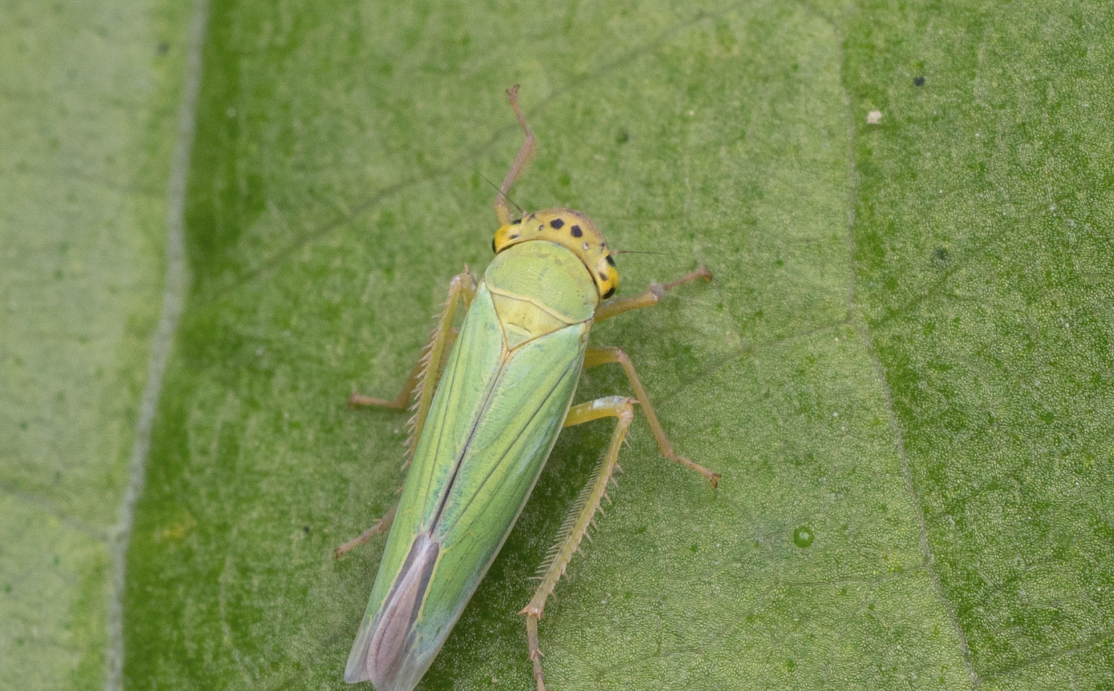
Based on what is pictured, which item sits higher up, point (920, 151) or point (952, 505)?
point (920, 151)

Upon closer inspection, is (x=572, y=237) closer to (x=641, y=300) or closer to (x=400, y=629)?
(x=641, y=300)

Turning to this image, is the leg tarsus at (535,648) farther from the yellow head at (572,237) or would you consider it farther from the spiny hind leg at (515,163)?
the spiny hind leg at (515,163)

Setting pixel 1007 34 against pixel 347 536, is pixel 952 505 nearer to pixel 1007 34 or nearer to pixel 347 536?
pixel 1007 34

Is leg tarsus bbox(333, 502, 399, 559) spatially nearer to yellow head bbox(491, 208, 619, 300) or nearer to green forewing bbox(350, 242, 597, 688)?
green forewing bbox(350, 242, 597, 688)

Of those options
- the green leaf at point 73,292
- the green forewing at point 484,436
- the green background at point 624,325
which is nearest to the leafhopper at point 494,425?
the green forewing at point 484,436

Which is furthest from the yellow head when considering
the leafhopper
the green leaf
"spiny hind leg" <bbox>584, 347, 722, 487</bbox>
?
the green leaf

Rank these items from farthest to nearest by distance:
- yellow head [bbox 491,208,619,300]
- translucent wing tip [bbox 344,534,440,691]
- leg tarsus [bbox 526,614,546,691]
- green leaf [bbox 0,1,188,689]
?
green leaf [bbox 0,1,188,689]
yellow head [bbox 491,208,619,300]
leg tarsus [bbox 526,614,546,691]
translucent wing tip [bbox 344,534,440,691]

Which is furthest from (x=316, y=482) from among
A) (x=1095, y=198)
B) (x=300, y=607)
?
(x=1095, y=198)

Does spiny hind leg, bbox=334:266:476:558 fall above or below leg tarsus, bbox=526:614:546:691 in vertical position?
above
